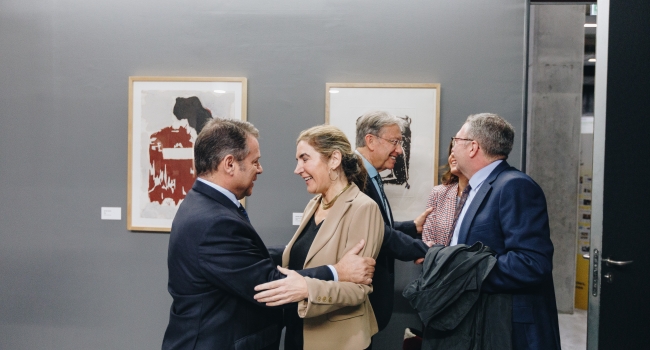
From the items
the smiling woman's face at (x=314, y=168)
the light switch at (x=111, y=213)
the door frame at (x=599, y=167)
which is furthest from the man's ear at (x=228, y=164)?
the light switch at (x=111, y=213)

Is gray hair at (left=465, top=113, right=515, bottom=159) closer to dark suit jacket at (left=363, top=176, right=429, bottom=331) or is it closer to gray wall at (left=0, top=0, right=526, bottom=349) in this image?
dark suit jacket at (left=363, top=176, right=429, bottom=331)

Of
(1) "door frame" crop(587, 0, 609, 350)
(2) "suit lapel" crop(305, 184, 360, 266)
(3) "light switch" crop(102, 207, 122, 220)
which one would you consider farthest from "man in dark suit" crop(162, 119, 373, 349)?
(3) "light switch" crop(102, 207, 122, 220)

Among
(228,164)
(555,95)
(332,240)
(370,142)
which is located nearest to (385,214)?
(370,142)

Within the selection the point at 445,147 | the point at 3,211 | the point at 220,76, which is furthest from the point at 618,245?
the point at 3,211

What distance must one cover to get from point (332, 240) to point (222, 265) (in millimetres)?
529

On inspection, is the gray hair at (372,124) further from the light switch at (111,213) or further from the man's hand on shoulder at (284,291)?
the light switch at (111,213)

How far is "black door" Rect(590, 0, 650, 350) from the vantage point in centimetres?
228

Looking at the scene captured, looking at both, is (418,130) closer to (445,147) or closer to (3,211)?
(445,147)

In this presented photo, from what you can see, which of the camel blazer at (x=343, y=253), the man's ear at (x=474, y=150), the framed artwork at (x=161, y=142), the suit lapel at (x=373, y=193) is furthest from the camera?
the framed artwork at (x=161, y=142)

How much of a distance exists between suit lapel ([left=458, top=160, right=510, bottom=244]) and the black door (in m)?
0.49

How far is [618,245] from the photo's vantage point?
231 cm

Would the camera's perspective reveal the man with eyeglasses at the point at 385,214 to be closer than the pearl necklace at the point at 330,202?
No

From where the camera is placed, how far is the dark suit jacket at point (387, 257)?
249cm

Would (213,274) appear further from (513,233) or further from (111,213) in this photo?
(111,213)
